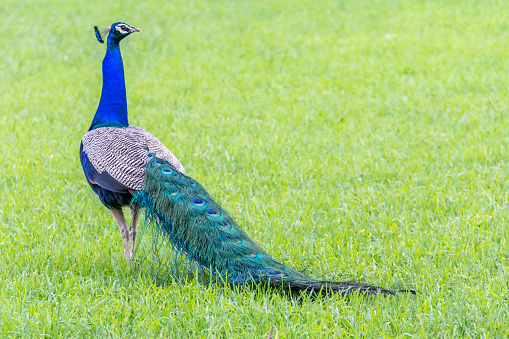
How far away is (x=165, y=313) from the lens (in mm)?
3908

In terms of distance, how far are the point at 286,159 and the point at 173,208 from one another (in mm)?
2838

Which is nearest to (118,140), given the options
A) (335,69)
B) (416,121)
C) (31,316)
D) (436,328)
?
(31,316)

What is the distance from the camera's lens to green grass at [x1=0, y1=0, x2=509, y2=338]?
3.91 m

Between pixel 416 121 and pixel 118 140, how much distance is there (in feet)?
15.0

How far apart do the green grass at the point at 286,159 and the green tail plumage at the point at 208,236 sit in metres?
0.12

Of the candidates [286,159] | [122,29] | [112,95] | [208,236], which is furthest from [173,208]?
[286,159]

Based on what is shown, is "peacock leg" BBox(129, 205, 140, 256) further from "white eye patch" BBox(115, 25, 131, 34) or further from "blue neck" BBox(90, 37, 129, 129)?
"white eye patch" BBox(115, 25, 131, 34)

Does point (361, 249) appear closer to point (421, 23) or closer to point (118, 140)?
point (118, 140)

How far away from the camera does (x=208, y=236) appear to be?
4266 millimetres

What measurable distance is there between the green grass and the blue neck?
0.94 meters

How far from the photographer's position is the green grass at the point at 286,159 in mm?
3910

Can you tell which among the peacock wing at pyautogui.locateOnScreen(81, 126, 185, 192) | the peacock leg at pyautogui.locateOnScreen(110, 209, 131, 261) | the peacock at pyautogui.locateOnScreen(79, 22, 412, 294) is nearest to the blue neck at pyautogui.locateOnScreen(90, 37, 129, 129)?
the peacock at pyautogui.locateOnScreen(79, 22, 412, 294)

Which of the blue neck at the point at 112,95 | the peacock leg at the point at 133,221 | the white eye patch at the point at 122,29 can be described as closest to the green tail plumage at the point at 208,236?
the peacock leg at the point at 133,221

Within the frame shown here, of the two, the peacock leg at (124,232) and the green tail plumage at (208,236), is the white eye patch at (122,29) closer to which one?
the green tail plumage at (208,236)
